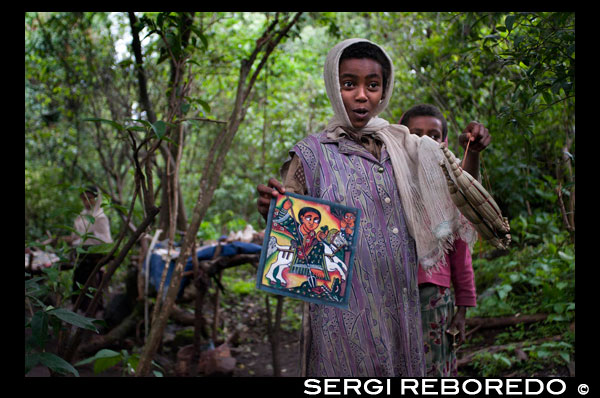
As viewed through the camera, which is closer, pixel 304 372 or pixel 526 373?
pixel 304 372

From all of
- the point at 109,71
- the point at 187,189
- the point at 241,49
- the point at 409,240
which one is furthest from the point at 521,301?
the point at 187,189

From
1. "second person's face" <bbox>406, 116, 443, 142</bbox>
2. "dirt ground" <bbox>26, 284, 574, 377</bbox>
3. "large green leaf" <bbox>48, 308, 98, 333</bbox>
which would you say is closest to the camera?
"large green leaf" <bbox>48, 308, 98, 333</bbox>

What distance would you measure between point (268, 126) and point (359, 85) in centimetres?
894

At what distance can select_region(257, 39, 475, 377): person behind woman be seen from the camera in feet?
6.38

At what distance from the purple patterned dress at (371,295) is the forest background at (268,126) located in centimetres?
63

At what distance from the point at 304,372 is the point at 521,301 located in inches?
137

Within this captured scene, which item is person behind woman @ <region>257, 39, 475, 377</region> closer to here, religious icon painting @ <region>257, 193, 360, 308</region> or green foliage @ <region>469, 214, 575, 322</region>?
religious icon painting @ <region>257, 193, 360, 308</region>

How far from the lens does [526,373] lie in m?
3.84

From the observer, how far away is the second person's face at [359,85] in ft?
6.79

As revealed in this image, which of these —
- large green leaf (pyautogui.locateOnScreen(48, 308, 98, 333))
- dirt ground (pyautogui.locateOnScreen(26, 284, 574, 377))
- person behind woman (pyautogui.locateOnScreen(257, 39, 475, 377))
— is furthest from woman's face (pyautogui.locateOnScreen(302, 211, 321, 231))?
dirt ground (pyautogui.locateOnScreen(26, 284, 574, 377))

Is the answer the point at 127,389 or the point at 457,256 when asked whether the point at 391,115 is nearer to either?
the point at 457,256

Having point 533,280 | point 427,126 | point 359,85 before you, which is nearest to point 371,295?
point 359,85

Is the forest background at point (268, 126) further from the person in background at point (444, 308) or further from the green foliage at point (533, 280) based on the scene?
the person in background at point (444, 308)

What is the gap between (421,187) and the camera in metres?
2.02
